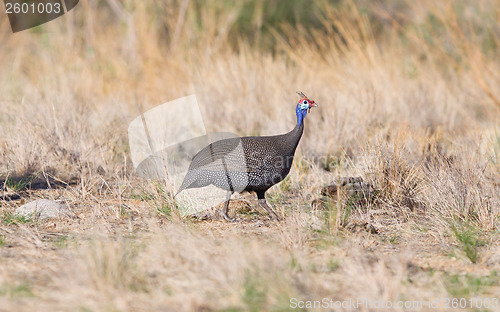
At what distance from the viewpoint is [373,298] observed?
2.68 meters

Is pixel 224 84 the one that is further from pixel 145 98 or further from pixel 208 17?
pixel 208 17

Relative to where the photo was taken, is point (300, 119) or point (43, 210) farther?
point (300, 119)

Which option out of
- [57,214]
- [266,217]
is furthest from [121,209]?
[266,217]

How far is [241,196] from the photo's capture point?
4723 mm

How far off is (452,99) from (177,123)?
3.11 metres

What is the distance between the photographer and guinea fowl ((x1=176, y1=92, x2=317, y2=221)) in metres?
3.92

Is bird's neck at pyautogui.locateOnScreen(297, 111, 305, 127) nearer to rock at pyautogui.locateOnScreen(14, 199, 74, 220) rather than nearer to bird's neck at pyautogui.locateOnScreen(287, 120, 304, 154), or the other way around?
bird's neck at pyautogui.locateOnScreen(287, 120, 304, 154)

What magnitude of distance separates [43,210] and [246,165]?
1.33 m

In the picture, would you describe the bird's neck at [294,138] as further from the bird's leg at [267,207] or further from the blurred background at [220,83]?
the blurred background at [220,83]

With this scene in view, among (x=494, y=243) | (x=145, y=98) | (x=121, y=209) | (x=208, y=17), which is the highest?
(x=208, y=17)

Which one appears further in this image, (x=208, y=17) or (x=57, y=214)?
(x=208, y=17)

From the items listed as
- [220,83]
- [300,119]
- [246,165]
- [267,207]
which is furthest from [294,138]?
[220,83]

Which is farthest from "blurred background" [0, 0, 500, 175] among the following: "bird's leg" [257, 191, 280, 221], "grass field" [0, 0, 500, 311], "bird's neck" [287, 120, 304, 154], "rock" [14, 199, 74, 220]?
"bird's neck" [287, 120, 304, 154]

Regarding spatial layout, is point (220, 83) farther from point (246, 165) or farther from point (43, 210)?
point (43, 210)
